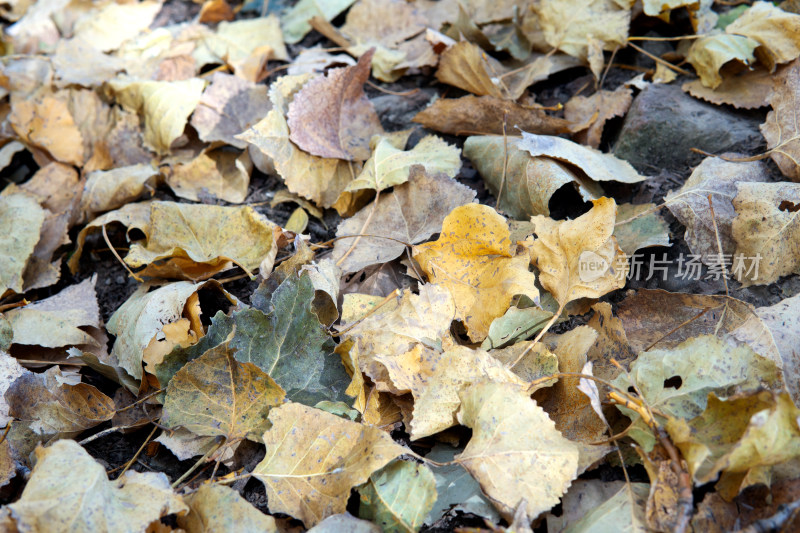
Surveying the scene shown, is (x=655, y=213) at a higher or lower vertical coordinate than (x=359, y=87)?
lower

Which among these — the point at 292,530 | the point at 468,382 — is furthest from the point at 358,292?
the point at 292,530

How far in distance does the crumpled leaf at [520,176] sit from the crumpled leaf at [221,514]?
91 centimetres

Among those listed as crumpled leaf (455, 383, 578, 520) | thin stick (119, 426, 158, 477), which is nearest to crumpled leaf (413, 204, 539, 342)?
crumpled leaf (455, 383, 578, 520)

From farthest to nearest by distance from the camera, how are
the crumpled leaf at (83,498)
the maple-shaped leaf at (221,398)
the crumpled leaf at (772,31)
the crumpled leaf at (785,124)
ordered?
the crumpled leaf at (772,31) → the crumpled leaf at (785,124) → the maple-shaped leaf at (221,398) → the crumpled leaf at (83,498)

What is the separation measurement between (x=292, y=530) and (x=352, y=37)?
1638 mm

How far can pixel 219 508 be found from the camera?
3.46 ft

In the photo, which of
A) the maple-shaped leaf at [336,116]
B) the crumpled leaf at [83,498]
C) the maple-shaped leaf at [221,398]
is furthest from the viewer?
the maple-shaped leaf at [336,116]

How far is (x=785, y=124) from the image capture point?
149 cm

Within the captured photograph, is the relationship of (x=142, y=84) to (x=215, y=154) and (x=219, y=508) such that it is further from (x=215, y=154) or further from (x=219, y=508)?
(x=219, y=508)

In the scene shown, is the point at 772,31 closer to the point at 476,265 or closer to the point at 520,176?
the point at 520,176

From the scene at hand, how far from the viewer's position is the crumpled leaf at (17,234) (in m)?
1.56

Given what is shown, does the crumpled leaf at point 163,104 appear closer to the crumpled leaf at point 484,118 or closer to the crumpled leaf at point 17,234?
the crumpled leaf at point 17,234

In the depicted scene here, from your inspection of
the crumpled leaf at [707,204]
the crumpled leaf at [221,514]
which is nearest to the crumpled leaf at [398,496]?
the crumpled leaf at [221,514]

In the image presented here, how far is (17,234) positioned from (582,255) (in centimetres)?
143
